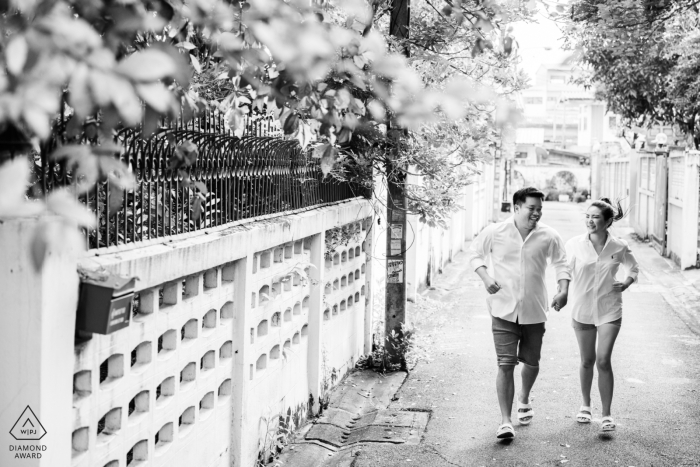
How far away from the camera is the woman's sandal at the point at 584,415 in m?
7.17

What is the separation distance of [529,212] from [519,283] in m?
0.57

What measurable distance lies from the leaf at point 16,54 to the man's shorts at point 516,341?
219 inches

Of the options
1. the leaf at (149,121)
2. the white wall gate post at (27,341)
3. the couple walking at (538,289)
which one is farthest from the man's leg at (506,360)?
the leaf at (149,121)

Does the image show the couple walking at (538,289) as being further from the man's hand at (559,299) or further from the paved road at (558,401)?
the paved road at (558,401)

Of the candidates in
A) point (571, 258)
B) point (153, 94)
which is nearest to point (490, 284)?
point (571, 258)

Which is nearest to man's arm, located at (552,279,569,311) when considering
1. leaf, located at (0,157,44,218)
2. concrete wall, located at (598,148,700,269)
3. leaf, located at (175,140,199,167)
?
leaf, located at (175,140,199,167)

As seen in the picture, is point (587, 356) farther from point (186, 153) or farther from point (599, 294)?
point (186, 153)

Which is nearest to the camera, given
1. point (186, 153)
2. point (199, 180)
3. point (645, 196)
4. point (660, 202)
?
point (186, 153)

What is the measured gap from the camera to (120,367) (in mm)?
4086

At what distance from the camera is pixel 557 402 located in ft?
25.9

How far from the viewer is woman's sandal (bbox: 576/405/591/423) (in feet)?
23.5

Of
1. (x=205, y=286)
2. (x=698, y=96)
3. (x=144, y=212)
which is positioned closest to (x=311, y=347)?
(x=205, y=286)

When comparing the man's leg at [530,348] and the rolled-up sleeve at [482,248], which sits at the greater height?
the rolled-up sleeve at [482,248]

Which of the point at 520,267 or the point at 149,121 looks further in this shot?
the point at 520,267
